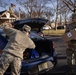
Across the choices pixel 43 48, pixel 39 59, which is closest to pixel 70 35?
pixel 43 48

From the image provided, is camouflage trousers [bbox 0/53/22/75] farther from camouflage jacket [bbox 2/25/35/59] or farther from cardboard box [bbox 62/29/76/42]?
cardboard box [bbox 62/29/76/42]

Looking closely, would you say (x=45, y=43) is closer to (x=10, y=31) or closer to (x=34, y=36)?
(x=34, y=36)

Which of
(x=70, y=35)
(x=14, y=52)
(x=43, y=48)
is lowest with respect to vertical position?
(x=43, y=48)

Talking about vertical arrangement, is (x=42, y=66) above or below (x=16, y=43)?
below

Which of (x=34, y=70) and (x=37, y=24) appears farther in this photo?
(x=37, y=24)

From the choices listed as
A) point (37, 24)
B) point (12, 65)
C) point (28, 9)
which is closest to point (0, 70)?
point (12, 65)

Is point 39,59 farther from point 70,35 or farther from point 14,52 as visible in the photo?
point 14,52

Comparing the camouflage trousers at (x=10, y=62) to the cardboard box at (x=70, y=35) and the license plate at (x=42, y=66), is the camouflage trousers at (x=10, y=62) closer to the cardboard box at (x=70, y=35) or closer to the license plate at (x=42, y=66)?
the license plate at (x=42, y=66)

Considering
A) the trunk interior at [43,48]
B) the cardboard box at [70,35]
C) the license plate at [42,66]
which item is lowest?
the license plate at [42,66]

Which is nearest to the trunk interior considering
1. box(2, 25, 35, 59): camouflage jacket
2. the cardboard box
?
the cardboard box

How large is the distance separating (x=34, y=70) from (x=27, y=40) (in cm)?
103

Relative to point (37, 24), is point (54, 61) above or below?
below

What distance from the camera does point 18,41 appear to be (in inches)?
248

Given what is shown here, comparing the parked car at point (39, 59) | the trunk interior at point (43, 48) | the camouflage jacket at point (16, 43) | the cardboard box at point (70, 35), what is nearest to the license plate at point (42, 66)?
the parked car at point (39, 59)
